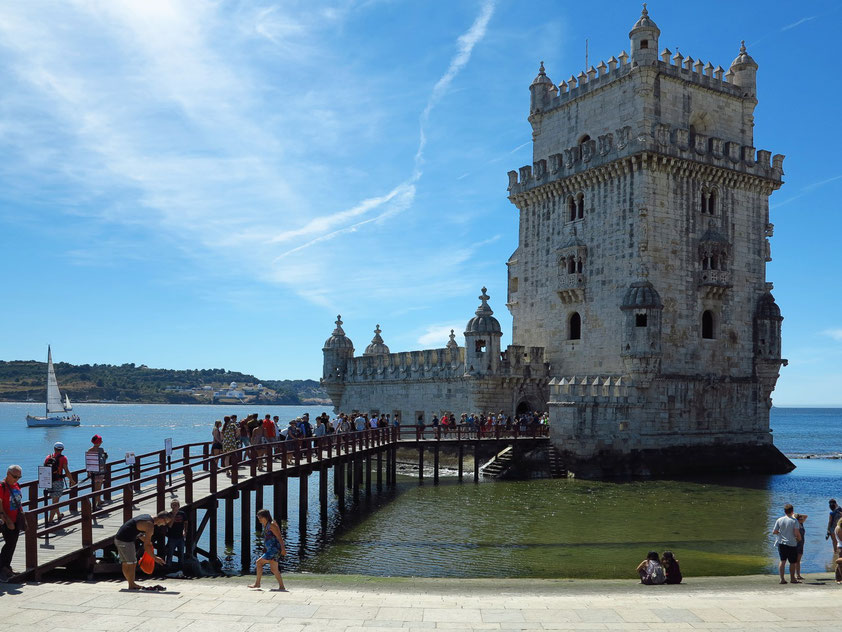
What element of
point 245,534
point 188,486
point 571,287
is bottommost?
point 245,534

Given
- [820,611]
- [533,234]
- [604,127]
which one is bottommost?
[820,611]

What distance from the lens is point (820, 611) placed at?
1161cm

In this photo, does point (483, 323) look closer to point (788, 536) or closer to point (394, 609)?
point (788, 536)

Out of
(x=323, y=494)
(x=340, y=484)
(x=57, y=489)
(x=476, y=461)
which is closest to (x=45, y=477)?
(x=57, y=489)

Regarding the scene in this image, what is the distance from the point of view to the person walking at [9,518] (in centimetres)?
1210

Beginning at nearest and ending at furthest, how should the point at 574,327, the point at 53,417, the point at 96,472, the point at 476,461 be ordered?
the point at 96,472 < the point at 476,461 < the point at 574,327 < the point at 53,417

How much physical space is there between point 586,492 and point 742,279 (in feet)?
49.3

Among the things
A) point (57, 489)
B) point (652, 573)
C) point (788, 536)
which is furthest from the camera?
point (57, 489)

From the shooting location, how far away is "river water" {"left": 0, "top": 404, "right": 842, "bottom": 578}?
19297mm

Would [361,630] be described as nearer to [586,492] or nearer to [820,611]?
[820,611]

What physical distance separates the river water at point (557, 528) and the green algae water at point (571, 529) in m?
0.03

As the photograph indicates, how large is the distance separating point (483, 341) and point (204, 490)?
873 inches

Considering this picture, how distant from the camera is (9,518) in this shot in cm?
1238

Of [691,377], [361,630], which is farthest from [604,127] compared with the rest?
[361,630]
